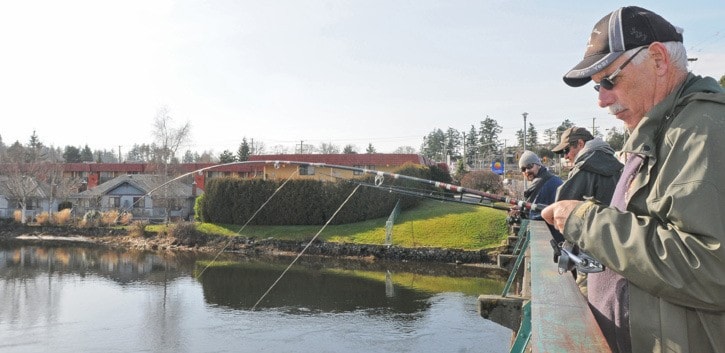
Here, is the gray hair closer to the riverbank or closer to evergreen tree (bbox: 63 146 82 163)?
the riverbank

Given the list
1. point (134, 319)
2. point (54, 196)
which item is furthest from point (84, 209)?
point (134, 319)

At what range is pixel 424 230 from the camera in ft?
102

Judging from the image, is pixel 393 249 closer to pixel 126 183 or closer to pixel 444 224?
pixel 444 224

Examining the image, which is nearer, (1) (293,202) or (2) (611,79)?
(2) (611,79)

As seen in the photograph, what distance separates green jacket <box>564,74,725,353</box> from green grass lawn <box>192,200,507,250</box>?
27.3 m

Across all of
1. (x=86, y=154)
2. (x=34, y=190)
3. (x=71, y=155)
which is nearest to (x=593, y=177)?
(x=34, y=190)

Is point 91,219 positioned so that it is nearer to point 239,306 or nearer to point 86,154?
point 239,306

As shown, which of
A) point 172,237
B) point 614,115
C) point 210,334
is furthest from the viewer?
point 172,237

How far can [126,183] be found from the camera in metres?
49.8

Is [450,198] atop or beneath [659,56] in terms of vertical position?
beneath

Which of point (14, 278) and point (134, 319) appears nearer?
point (134, 319)

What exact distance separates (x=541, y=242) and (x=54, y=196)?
171 feet

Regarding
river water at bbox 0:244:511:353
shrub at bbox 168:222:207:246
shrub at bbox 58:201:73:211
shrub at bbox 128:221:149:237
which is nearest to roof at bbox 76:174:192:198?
shrub at bbox 58:201:73:211

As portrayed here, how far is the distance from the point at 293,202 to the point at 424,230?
878cm
